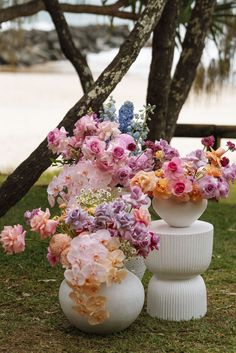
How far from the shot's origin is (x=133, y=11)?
604 cm

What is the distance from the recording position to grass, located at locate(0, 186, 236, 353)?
3268 mm

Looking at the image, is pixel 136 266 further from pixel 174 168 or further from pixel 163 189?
pixel 174 168

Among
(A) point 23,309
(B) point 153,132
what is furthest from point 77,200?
(B) point 153,132

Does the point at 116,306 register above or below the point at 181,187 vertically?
below

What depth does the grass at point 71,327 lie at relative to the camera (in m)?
3.27

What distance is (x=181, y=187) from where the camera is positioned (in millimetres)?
3352

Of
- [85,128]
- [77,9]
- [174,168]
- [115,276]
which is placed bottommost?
[115,276]

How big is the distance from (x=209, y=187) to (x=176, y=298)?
1.71 ft

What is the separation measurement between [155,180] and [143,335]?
2.09 ft

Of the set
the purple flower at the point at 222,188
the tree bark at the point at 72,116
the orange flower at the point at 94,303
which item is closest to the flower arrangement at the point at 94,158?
the purple flower at the point at 222,188

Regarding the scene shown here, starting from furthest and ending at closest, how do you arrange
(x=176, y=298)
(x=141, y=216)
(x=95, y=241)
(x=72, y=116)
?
(x=72, y=116) → (x=176, y=298) → (x=141, y=216) → (x=95, y=241)

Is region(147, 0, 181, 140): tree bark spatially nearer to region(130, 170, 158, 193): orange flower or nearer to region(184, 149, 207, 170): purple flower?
region(184, 149, 207, 170): purple flower

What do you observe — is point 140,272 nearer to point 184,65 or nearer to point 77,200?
point 77,200

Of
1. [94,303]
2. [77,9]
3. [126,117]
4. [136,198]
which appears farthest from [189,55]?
[94,303]
